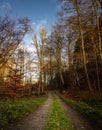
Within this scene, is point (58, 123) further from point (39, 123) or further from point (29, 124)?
point (29, 124)

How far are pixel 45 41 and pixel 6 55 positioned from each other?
1714 centimetres

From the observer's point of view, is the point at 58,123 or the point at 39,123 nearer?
the point at 58,123

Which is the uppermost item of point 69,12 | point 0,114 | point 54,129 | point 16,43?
point 69,12

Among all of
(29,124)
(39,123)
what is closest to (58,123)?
(39,123)

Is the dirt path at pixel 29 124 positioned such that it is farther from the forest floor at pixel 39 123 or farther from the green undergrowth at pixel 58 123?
the green undergrowth at pixel 58 123

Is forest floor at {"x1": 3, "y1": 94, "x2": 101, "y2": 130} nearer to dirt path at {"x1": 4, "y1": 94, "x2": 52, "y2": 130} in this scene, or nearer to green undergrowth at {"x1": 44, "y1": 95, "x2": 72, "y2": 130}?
dirt path at {"x1": 4, "y1": 94, "x2": 52, "y2": 130}

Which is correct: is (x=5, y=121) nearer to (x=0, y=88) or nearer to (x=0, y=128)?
(x=0, y=128)

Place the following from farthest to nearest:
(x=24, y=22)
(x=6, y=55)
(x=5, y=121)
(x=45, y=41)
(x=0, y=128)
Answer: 1. (x=45, y=41)
2. (x=24, y=22)
3. (x=6, y=55)
4. (x=5, y=121)
5. (x=0, y=128)

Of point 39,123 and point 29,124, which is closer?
point 29,124

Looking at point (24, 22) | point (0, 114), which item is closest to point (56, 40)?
point (24, 22)

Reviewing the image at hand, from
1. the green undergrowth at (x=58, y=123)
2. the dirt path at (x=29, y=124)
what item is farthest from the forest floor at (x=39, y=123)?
the green undergrowth at (x=58, y=123)

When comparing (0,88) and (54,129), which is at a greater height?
(0,88)

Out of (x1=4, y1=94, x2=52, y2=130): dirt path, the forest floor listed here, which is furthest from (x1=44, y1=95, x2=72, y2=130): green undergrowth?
(x1=4, y1=94, x2=52, y2=130): dirt path

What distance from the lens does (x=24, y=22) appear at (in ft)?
56.0
